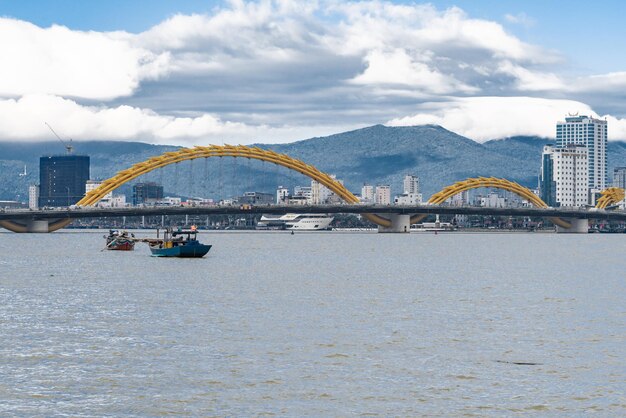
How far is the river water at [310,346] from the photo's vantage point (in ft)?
107

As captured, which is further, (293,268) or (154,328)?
(293,268)

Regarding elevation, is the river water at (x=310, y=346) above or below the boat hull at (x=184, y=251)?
below

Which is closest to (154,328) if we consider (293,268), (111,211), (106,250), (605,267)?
(293,268)

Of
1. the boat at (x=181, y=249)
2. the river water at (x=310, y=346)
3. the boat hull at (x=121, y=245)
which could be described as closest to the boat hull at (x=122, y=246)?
the boat hull at (x=121, y=245)

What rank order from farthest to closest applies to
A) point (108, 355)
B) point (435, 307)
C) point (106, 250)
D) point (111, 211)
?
point (111, 211) → point (106, 250) → point (435, 307) → point (108, 355)

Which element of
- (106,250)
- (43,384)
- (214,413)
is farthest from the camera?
(106,250)

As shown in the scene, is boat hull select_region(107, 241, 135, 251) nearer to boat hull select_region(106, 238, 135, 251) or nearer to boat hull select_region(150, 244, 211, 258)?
boat hull select_region(106, 238, 135, 251)

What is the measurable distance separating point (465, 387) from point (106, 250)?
109m

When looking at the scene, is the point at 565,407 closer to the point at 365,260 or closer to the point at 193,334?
the point at 193,334

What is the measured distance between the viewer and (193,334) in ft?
152

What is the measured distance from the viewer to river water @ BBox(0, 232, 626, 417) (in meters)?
32.5

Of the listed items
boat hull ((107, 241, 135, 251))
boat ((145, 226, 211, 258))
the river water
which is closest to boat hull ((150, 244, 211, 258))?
boat ((145, 226, 211, 258))

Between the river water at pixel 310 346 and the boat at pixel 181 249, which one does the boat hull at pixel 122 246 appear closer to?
the boat at pixel 181 249

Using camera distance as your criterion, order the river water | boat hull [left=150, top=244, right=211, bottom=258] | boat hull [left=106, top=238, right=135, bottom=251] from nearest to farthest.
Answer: the river water
boat hull [left=150, top=244, right=211, bottom=258]
boat hull [left=106, top=238, right=135, bottom=251]
